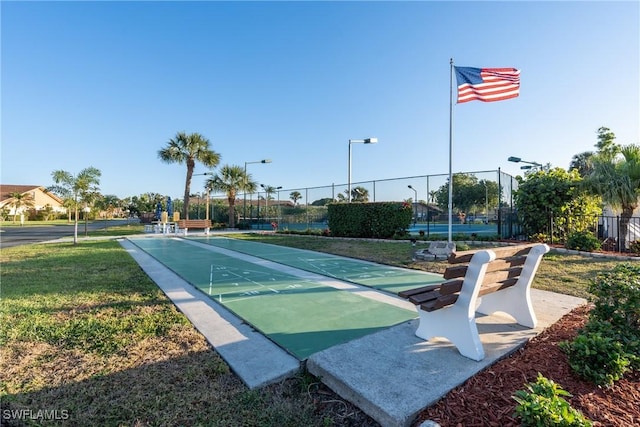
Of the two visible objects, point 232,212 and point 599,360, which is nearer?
point 599,360

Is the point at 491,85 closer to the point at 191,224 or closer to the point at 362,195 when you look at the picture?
the point at 362,195

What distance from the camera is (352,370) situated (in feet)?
7.65

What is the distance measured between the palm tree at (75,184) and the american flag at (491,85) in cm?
1539

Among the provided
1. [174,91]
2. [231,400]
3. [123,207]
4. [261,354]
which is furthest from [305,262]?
[123,207]

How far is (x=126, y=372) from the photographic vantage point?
2484mm

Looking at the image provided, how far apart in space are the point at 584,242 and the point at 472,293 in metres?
8.52

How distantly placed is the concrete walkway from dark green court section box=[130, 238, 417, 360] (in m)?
0.20

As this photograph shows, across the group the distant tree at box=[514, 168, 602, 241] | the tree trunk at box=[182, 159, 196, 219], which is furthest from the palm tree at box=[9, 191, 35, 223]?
the distant tree at box=[514, 168, 602, 241]

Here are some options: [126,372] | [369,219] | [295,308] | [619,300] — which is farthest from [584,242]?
[126,372]

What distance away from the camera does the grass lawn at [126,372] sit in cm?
196

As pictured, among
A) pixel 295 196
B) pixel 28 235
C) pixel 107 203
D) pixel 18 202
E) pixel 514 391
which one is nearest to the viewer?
pixel 514 391

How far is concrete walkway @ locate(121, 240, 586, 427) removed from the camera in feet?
6.47

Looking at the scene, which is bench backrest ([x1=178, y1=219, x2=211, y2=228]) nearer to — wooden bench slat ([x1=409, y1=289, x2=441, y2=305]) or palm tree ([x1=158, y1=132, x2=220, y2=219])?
palm tree ([x1=158, y1=132, x2=220, y2=219])

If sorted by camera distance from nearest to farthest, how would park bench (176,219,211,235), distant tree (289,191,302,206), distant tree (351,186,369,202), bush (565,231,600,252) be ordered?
bush (565,231,600,252), distant tree (351,186,369,202), park bench (176,219,211,235), distant tree (289,191,302,206)
